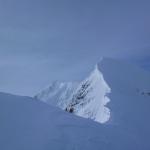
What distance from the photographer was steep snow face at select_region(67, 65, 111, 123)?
132 ft

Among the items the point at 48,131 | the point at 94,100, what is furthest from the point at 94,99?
the point at 48,131

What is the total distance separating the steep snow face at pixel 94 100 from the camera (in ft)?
132

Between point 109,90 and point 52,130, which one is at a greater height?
point 109,90

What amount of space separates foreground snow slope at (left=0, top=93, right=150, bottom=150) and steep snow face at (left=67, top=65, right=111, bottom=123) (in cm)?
883

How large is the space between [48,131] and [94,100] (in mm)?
22152

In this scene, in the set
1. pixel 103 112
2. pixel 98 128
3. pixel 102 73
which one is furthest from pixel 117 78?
pixel 98 128

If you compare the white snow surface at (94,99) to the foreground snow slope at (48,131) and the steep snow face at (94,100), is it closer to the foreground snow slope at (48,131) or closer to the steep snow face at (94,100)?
the steep snow face at (94,100)

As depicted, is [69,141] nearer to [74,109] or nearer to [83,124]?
[83,124]

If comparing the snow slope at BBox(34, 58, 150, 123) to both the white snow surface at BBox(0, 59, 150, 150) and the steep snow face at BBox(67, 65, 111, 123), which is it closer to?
the steep snow face at BBox(67, 65, 111, 123)

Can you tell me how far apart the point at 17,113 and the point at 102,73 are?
2575cm

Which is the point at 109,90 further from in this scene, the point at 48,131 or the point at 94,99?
the point at 48,131

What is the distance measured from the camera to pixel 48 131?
81.4 feet

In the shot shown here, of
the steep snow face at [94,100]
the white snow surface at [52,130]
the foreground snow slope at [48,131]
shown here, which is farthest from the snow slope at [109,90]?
the foreground snow slope at [48,131]

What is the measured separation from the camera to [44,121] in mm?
26234
